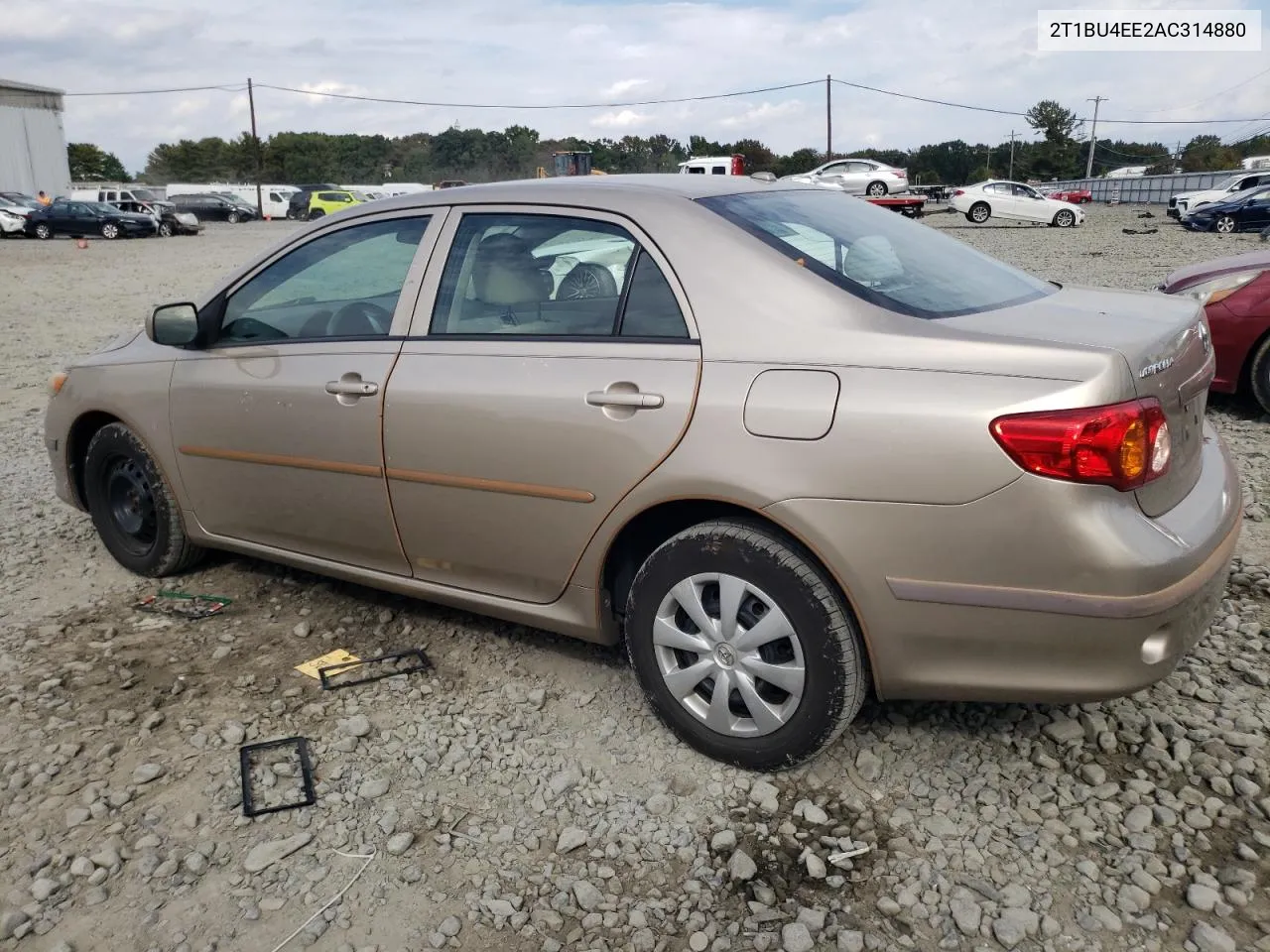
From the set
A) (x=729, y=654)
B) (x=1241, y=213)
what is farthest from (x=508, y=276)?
(x=1241, y=213)

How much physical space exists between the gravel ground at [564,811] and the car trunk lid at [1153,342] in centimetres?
84

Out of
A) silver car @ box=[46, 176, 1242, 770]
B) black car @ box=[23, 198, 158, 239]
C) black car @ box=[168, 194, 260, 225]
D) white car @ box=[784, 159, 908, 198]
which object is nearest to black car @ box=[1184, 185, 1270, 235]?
white car @ box=[784, 159, 908, 198]

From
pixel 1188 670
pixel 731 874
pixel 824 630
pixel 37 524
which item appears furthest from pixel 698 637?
pixel 37 524

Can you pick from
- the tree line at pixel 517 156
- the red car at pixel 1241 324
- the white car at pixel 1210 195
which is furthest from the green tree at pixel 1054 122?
the red car at pixel 1241 324

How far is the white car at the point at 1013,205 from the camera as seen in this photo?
3003cm

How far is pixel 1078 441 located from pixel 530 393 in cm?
151

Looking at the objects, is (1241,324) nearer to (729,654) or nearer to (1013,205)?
(729,654)

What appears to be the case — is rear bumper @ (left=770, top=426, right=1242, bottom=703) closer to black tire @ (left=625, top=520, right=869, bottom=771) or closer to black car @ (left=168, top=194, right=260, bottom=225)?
black tire @ (left=625, top=520, right=869, bottom=771)

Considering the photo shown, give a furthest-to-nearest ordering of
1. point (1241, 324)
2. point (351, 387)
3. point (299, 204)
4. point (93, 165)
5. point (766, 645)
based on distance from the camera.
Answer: point (93, 165), point (299, 204), point (1241, 324), point (351, 387), point (766, 645)

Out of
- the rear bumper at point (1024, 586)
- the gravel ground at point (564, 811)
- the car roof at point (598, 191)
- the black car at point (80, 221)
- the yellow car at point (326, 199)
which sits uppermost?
the yellow car at point (326, 199)

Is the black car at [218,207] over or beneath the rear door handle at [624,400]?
over

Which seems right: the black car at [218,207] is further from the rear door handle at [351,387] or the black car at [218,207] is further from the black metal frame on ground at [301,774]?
the black metal frame on ground at [301,774]

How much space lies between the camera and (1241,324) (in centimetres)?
627

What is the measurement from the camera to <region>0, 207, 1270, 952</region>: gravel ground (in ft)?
7.77
